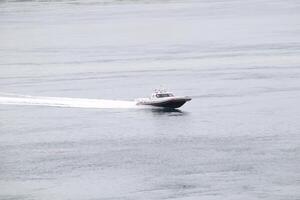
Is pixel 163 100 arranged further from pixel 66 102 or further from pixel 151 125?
pixel 66 102

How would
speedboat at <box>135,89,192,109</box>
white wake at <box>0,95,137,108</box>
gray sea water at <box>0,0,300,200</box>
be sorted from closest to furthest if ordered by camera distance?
1. gray sea water at <box>0,0,300,200</box>
2. speedboat at <box>135,89,192,109</box>
3. white wake at <box>0,95,137,108</box>

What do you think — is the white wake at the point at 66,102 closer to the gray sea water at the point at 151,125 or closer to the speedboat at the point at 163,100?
the gray sea water at the point at 151,125

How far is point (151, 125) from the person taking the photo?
9488 cm

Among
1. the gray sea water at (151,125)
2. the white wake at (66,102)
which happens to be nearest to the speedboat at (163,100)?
the gray sea water at (151,125)

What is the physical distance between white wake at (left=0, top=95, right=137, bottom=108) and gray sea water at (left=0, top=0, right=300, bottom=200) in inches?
4.8

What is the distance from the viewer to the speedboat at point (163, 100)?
334 feet

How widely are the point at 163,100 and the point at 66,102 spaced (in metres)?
11.2

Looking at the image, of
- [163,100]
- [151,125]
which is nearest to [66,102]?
[163,100]

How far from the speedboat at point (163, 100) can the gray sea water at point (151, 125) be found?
92 cm

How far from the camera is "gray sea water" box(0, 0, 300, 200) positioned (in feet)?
234

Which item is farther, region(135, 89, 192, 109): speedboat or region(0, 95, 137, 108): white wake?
region(0, 95, 137, 108): white wake

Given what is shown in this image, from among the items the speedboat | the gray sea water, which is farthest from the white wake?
the speedboat

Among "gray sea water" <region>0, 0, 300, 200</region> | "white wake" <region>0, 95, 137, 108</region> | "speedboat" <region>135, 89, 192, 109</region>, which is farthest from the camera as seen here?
"white wake" <region>0, 95, 137, 108</region>

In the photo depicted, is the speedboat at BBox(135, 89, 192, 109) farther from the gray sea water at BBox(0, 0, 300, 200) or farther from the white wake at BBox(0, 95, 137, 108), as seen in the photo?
the white wake at BBox(0, 95, 137, 108)
